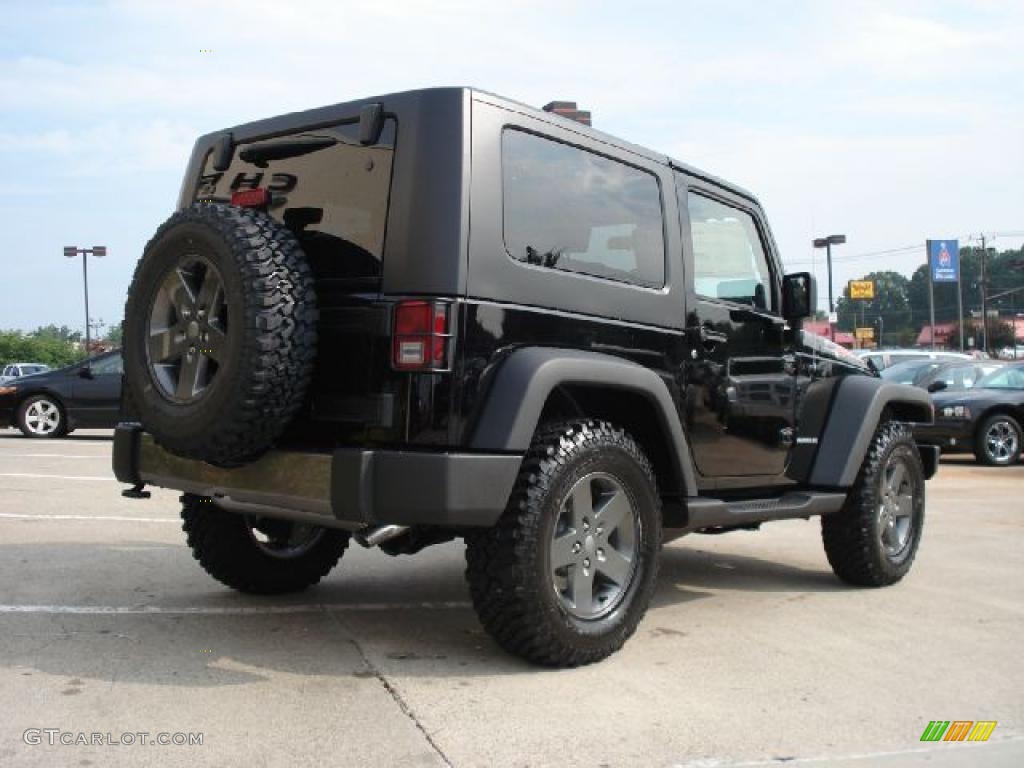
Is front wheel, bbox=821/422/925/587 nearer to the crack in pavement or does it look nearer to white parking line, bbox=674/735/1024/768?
white parking line, bbox=674/735/1024/768

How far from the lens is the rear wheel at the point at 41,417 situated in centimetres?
1616

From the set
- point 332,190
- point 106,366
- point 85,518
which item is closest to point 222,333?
point 332,190

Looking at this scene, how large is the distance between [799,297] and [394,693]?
307 centimetres

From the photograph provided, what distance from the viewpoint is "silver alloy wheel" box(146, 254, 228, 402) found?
3760mm

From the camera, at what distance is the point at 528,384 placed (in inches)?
144

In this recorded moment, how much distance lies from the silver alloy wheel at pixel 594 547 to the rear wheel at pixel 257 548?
1358 mm

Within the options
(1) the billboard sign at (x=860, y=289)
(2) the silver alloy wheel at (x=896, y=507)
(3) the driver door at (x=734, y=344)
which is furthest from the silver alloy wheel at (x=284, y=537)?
(1) the billboard sign at (x=860, y=289)

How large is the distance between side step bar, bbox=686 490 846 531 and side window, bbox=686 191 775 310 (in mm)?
967

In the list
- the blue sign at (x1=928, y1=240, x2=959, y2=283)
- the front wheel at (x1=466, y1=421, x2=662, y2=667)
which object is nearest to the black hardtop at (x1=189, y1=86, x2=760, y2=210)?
the front wheel at (x1=466, y1=421, x2=662, y2=667)

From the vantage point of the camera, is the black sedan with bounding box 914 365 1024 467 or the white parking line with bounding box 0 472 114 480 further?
the black sedan with bounding box 914 365 1024 467

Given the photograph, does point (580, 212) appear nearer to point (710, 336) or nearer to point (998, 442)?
point (710, 336)

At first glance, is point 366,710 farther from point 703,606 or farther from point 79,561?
point 79,561

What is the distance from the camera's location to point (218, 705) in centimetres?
341

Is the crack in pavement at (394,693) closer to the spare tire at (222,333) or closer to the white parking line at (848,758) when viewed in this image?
the white parking line at (848,758)
